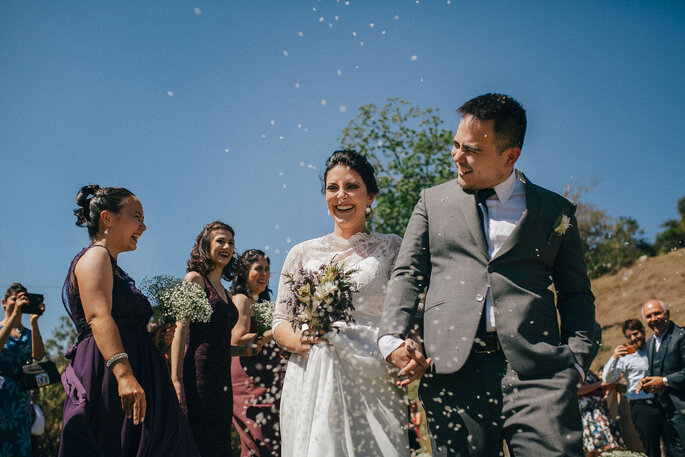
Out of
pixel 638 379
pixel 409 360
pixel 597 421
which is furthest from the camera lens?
pixel 597 421

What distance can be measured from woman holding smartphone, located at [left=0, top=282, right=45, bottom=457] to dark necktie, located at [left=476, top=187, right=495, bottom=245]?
533cm

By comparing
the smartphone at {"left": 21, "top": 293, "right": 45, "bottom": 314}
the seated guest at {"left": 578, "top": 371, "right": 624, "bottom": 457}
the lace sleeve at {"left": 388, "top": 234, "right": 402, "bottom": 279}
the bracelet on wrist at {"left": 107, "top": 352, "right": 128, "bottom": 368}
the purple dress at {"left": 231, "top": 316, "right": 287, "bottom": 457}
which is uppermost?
the smartphone at {"left": 21, "top": 293, "right": 45, "bottom": 314}

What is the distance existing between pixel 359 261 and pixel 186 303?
173cm

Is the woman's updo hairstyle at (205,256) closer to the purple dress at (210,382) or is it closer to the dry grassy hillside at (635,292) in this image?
the purple dress at (210,382)

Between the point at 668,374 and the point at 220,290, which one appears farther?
the point at 668,374

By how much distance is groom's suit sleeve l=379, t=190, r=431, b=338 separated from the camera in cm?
312

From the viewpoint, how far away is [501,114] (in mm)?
3303

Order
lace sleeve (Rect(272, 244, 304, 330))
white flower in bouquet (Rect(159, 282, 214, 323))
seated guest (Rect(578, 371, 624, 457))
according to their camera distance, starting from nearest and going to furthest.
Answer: lace sleeve (Rect(272, 244, 304, 330))
white flower in bouquet (Rect(159, 282, 214, 323))
seated guest (Rect(578, 371, 624, 457))

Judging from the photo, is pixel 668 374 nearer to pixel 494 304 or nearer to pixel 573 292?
pixel 573 292

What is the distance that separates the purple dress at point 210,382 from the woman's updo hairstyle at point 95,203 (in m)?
1.54

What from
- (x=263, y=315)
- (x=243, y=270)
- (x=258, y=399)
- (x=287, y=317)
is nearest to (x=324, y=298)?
(x=287, y=317)

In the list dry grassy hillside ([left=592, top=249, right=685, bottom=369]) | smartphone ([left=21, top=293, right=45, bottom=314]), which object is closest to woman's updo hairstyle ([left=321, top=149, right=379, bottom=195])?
smartphone ([left=21, top=293, right=45, bottom=314])

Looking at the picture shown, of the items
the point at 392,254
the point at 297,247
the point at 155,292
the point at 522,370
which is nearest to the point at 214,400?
the point at 155,292

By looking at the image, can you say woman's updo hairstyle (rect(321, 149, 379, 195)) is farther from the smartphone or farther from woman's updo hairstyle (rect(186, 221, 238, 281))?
the smartphone
